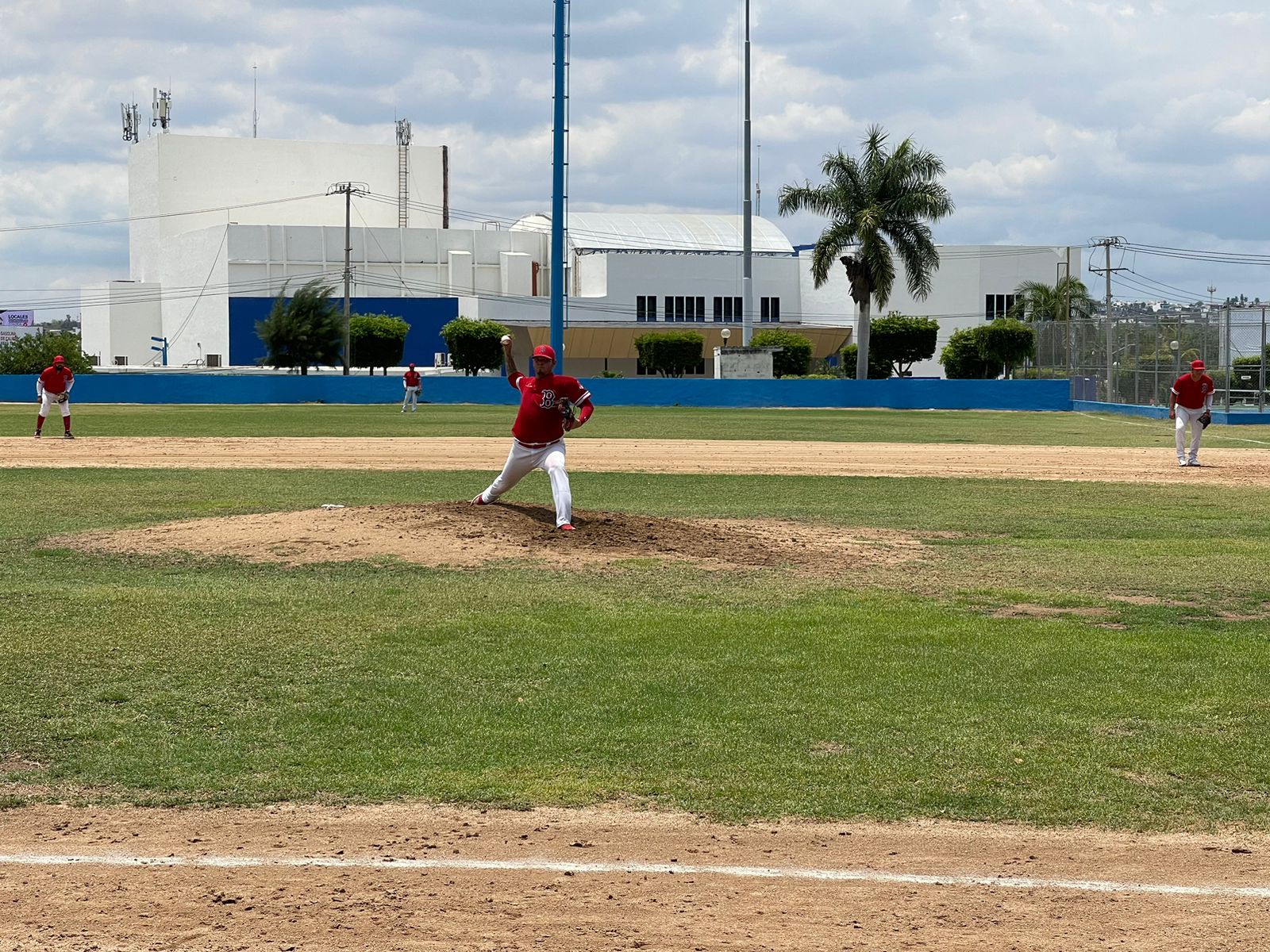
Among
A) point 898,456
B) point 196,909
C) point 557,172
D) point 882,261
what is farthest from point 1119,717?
point 882,261

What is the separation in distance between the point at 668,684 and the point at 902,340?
75916mm

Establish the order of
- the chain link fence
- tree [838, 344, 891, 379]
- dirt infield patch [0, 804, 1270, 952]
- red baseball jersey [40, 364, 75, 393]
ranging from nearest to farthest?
dirt infield patch [0, 804, 1270, 952] < red baseball jersey [40, 364, 75, 393] < the chain link fence < tree [838, 344, 891, 379]

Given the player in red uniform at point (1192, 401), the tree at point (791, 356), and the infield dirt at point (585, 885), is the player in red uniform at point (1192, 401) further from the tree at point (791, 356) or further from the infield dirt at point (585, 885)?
the tree at point (791, 356)

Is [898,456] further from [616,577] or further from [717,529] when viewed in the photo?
[616,577]

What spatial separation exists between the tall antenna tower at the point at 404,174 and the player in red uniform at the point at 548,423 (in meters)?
101

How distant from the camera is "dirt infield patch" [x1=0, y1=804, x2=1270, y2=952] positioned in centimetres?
497

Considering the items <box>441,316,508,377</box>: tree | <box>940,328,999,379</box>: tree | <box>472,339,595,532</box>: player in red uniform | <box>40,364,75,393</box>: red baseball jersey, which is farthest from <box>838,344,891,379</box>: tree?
<box>472,339,595,532</box>: player in red uniform

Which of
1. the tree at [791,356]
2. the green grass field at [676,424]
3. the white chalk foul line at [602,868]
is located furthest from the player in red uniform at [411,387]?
the white chalk foul line at [602,868]

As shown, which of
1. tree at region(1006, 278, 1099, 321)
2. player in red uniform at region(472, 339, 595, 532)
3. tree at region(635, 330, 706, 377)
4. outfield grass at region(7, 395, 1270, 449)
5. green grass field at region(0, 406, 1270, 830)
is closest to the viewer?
green grass field at region(0, 406, 1270, 830)

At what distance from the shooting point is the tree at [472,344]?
268 feet

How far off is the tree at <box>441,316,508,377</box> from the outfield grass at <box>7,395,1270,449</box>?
26375mm

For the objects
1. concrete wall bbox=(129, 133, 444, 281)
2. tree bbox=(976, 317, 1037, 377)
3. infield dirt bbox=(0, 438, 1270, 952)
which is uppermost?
concrete wall bbox=(129, 133, 444, 281)

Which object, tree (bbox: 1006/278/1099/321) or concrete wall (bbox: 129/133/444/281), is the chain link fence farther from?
concrete wall (bbox: 129/133/444/281)

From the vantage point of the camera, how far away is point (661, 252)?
3863 inches
